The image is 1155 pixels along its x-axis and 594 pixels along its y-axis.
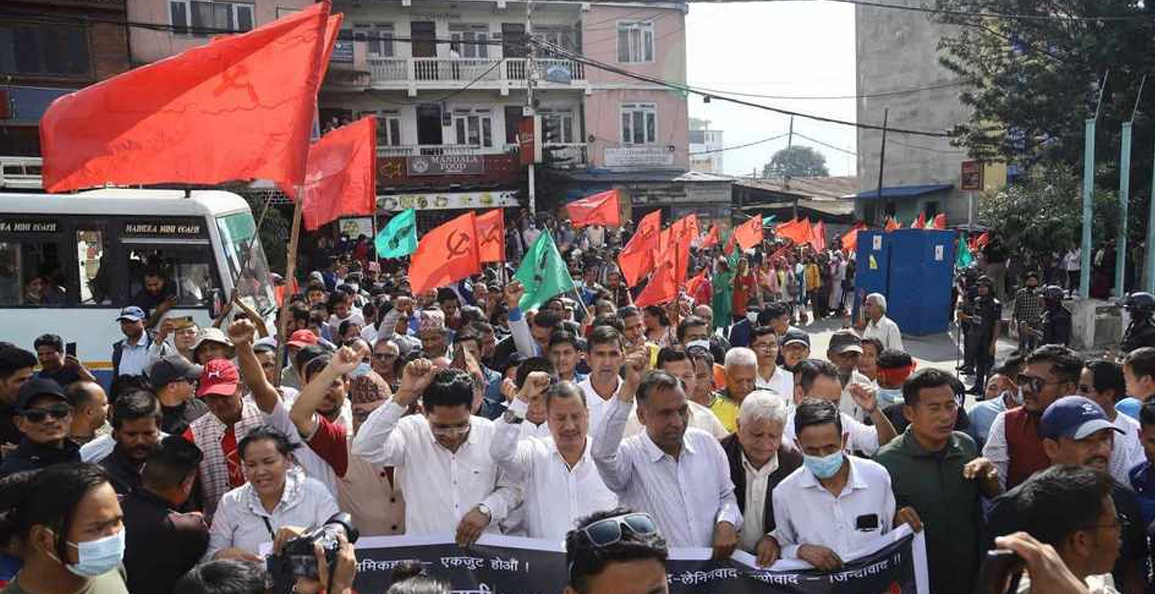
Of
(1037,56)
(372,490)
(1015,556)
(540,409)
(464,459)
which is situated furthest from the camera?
(1037,56)

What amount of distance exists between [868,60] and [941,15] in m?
18.0

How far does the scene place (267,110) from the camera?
5.68m

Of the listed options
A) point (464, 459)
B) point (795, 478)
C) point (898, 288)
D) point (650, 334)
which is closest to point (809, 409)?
point (795, 478)

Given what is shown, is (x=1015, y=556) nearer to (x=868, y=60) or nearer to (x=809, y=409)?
(x=809, y=409)

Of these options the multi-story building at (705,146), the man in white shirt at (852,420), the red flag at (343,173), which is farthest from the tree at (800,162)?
the man in white shirt at (852,420)

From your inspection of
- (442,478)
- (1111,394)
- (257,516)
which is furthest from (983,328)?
(257,516)

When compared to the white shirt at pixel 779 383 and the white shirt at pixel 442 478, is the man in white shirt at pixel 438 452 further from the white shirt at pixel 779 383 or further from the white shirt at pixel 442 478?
the white shirt at pixel 779 383

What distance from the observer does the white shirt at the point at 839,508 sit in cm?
375

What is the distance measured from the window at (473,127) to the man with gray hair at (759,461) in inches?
1078

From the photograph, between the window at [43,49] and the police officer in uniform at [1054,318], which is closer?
the police officer in uniform at [1054,318]

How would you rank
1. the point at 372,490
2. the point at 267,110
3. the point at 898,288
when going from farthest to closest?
the point at 898,288 < the point at 267,110 < the point at 372,490

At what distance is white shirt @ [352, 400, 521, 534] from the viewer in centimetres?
402

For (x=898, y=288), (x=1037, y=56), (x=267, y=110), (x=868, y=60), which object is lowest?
(x=898, y=288)

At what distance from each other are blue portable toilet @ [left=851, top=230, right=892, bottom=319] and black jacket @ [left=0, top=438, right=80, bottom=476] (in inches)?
602
